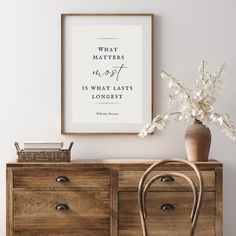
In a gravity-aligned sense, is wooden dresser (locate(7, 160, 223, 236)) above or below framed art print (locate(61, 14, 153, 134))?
below

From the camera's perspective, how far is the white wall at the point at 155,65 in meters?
Result: 3.80

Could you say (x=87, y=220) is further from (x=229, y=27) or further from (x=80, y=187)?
(x=229, y=27)

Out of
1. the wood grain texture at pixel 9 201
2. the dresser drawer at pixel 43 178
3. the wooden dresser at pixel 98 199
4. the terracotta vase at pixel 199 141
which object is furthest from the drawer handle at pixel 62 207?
the terracotta vase at pixel 199 141

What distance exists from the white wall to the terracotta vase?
28 centimetres

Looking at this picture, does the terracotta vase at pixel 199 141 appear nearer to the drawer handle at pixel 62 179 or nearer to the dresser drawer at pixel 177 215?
the dresser drawer at pixel 177 215

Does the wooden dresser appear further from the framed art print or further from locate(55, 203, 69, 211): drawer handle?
the framed art print

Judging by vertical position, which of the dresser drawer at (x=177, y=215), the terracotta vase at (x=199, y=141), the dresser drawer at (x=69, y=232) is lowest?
the dresser drawer at (x=69, y=232)

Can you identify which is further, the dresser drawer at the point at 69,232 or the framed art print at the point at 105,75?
the framed art print at the point at 105,75

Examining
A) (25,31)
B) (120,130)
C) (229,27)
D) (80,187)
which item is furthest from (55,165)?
(229,27)

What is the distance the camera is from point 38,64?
3807 mm

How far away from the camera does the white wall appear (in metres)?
3.80

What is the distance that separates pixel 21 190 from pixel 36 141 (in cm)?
45

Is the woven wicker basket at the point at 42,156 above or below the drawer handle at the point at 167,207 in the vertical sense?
above

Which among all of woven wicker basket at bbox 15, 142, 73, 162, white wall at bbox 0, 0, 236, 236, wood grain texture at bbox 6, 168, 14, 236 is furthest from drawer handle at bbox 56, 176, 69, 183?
white wall at bbox 0, 0, 236, 236
